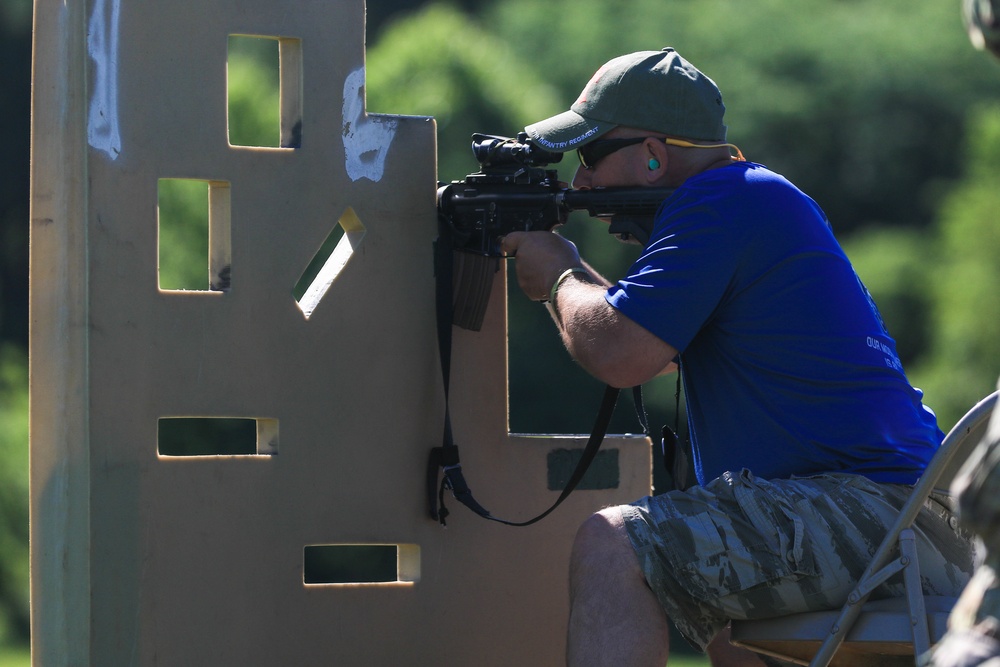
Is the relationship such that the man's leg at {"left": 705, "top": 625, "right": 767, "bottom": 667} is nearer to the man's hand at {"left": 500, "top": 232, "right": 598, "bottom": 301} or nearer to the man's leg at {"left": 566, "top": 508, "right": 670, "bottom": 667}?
the man's leg at {"left": 566, "top": 508, "right": 670, "bottom": 667}

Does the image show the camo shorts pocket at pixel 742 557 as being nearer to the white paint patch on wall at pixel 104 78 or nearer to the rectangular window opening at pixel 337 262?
the rectangular window opening at pixel 337 262

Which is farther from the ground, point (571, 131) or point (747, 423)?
point (571, 131)

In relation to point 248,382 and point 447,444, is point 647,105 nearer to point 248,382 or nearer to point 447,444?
point 447,444

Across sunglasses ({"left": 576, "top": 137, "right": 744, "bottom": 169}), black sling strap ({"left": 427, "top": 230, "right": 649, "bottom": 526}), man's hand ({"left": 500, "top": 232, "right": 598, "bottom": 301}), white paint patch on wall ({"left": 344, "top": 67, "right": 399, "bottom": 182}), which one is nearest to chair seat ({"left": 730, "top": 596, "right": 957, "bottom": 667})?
black sling strap ({"left": 427, "top": 230, "right": 649, "bottom": 526})

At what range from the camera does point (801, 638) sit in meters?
2.78

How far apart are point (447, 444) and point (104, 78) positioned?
1173 mm

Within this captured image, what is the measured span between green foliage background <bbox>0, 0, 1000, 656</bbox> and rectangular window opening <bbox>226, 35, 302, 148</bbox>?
0.17 feet

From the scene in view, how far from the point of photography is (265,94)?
49.6ft

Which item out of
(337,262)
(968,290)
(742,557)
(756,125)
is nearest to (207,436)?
(337,262)

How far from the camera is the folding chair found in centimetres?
260

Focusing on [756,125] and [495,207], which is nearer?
[495,207]

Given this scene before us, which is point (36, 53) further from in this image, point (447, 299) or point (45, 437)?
point (447, 299)

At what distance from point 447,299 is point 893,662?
136 centimetres

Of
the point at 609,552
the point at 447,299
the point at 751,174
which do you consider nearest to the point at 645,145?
the point at 751,174
